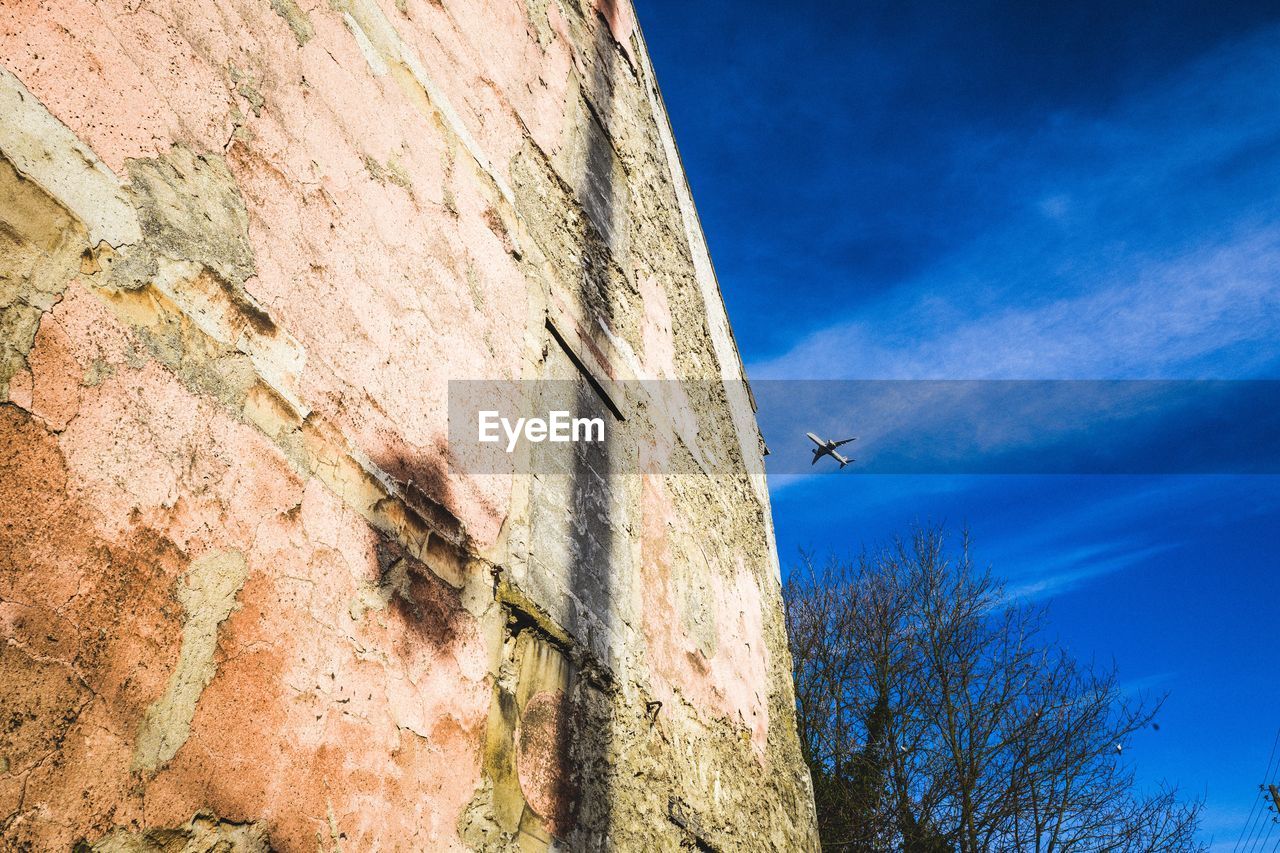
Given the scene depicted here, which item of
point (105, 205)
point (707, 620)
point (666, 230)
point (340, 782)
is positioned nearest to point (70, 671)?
point (340, 782)

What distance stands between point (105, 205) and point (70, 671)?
631 mm

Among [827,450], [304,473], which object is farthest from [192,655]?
[827,450]

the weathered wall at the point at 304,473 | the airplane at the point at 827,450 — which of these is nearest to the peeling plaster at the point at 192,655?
the weathered wall at the point at 304,473

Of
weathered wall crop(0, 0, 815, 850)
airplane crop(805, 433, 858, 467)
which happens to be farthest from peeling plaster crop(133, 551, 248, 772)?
airplane crop(805, 433, 858, 467)

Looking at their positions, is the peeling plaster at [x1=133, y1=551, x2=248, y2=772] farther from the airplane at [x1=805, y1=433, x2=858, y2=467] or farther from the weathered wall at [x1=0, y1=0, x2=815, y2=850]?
the airplane at [x1=805, y1=433, x2=858, y2=467]

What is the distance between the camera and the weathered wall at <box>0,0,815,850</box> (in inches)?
37.0

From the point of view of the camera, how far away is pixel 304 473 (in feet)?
4.26

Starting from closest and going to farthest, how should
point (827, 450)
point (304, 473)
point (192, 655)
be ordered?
point (192, 655)
point (304, 473)
point (827, 450)

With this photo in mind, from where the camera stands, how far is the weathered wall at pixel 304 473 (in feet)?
3.08

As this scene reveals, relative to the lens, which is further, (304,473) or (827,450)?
(827,450)

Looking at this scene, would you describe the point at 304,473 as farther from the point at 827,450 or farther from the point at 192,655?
the point at 827,450

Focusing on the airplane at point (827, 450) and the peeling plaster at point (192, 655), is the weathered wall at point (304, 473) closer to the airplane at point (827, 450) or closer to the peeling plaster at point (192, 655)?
the peeling plaster at point (192, 655)

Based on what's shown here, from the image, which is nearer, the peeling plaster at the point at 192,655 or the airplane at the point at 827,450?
the peeling plaster at the point at 192,655

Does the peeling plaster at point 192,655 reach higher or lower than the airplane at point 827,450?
lower
